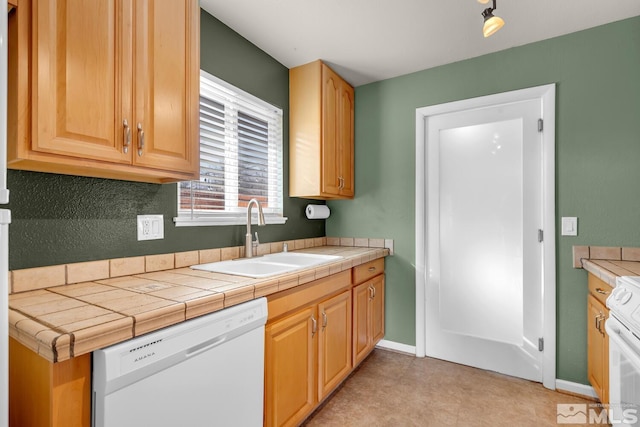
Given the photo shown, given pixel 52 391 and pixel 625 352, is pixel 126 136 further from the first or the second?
pixel 625 352

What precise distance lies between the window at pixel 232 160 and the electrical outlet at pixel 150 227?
10 centimetres

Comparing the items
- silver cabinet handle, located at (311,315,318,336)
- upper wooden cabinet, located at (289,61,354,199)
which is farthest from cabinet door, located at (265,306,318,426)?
upper wooden cabinet, located at (289,61,354,199)

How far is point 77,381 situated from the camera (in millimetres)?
828

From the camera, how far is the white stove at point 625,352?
1.17m

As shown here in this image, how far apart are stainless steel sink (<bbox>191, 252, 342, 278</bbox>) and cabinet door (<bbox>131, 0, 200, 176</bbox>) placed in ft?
1.84

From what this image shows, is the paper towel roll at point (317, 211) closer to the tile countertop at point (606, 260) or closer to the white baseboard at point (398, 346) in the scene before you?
the white baseboard at point (398, 346)

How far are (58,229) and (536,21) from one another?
2.83 m

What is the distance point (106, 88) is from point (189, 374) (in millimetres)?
1053

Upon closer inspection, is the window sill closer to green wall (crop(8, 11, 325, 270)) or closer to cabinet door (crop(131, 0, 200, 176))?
green wall (crop(8, 11, 325, 270))

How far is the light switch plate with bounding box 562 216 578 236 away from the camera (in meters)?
2.13

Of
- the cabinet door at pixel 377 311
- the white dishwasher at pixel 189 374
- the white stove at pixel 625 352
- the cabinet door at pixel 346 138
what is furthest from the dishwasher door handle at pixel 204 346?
the cabinet door at pixel 346 138

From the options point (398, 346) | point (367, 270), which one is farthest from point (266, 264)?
point (398, 346)

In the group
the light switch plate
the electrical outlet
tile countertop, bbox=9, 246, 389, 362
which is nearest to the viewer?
tile countertop, bbox=9, 246, 389, 362

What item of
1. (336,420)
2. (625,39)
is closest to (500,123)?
(625,39)
